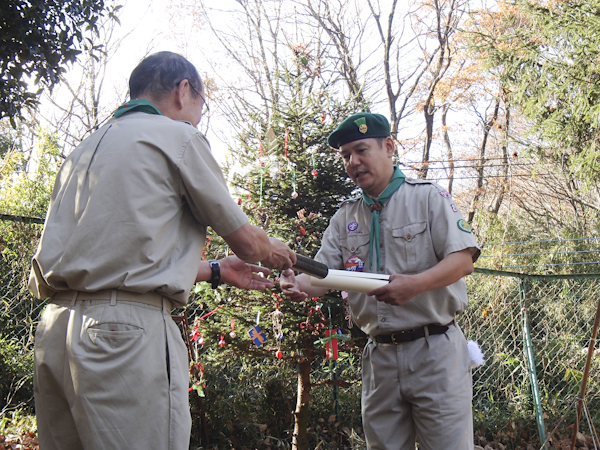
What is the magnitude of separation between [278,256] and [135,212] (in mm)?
640

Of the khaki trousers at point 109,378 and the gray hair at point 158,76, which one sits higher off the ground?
A: the gray hair at point 158,76

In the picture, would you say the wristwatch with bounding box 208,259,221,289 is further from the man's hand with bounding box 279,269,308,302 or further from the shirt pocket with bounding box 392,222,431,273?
the shirt pocket with bounding box 392,222,431,273

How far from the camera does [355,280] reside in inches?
90.9

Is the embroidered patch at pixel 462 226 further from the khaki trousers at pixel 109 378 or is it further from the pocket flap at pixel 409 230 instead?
the khaki trousers at pixel 109 378

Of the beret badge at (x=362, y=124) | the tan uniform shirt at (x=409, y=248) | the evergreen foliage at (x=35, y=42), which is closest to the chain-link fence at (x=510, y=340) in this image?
the evergreen foliage at (x=35, y=42)

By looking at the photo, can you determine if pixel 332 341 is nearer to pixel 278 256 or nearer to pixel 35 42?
pixel 278 256

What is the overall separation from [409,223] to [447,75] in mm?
13053

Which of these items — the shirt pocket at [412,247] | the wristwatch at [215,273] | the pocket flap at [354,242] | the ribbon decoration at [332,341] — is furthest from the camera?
the ribbon decoration at [332,341]

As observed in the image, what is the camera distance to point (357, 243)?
2.71 meters

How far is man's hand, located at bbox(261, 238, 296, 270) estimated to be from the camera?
2.00 m

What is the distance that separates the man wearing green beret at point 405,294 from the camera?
2273 mm

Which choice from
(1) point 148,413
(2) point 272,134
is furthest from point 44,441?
(2) point 272,134

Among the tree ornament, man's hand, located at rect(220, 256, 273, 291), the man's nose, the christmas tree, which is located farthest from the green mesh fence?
man's hand, located at rect(220, 256, 273, 291)

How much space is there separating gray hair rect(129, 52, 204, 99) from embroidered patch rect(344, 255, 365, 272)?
1.26 m
